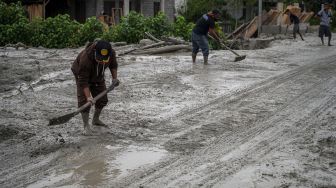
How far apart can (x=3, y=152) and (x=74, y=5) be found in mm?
23825

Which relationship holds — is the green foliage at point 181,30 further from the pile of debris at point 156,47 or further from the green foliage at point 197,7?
Result: the green foliage at point 197,7

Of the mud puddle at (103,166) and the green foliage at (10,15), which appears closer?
the mud puddle at (103,166)

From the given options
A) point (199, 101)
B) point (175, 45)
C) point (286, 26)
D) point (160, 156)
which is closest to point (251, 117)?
point (199, 101)

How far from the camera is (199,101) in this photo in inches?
386

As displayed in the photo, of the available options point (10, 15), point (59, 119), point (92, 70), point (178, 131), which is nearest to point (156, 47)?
point (10, 15)

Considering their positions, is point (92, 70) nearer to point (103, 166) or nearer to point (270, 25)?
point (103, 166)

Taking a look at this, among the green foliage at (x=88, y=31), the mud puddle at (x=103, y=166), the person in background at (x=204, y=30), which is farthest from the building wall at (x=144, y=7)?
the mud puddle at (x=103, y=166)

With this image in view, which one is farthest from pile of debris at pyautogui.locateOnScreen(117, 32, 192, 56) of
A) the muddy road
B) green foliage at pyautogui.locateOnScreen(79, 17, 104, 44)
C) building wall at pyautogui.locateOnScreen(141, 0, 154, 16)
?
building wall at pyautogui.locateOnScreen(141, 0, 154, 16)

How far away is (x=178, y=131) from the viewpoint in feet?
25.2

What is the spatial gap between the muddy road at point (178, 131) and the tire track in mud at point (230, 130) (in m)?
0.01

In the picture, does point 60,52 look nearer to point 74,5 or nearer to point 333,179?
point 74,5

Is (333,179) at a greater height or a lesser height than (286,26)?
lesser

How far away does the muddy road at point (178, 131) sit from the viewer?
5770mm

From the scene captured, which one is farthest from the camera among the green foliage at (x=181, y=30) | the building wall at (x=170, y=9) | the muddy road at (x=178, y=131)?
the building wall at (x=170, y=9)
